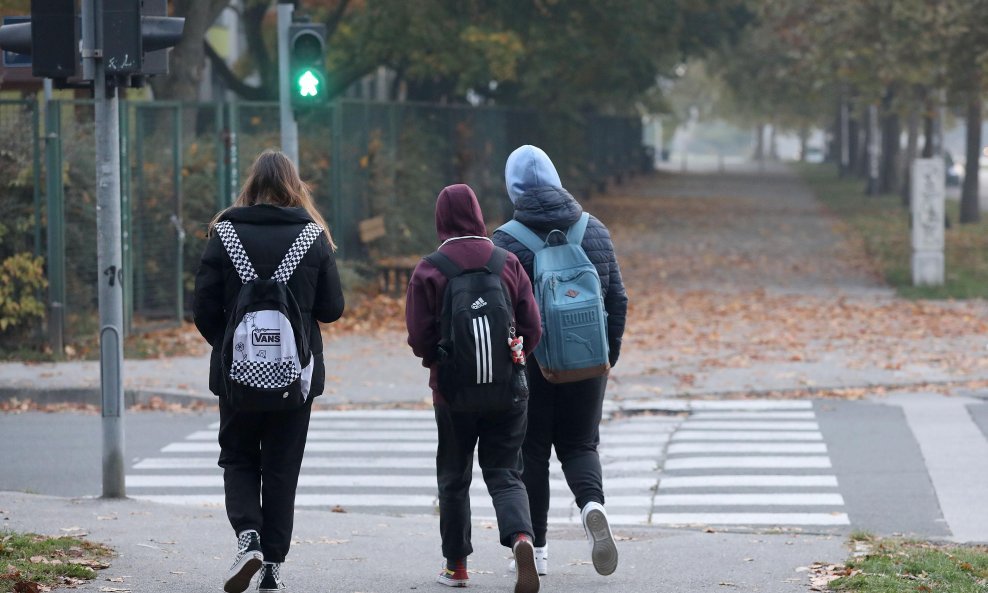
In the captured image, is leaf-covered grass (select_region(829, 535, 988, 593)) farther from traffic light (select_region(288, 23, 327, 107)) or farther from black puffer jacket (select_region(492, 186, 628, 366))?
traffic light (select_region(288, 23, 327, 107))

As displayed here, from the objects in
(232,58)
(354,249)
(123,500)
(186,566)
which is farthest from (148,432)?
(232,58)

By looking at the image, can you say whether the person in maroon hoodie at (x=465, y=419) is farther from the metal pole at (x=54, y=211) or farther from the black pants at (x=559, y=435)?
the metal pole at (x=54, y=211)

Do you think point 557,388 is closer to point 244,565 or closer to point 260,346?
Answer: point 260,346

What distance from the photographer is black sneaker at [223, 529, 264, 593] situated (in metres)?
5.78

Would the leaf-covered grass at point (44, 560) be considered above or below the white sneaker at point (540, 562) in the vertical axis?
above

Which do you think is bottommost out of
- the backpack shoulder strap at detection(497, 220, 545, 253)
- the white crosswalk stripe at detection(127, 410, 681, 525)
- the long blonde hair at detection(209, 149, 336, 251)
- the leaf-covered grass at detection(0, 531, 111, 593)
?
the white crosswalk stripe at detection(127, 410, 681, 525)

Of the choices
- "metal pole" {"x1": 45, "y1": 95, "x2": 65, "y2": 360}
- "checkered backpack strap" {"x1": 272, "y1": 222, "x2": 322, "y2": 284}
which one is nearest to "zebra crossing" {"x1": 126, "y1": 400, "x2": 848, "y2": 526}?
"checkered backpack strap" {"x1": 272, "y1": 222, "x2": 322, "y2": 284}

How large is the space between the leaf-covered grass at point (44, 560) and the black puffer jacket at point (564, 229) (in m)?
2.18

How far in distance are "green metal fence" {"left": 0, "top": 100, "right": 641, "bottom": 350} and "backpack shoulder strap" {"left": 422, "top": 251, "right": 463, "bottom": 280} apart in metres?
9.55

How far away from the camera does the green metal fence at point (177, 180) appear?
49.6 feet

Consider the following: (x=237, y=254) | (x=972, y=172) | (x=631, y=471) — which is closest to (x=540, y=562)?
(x=237, y=254)

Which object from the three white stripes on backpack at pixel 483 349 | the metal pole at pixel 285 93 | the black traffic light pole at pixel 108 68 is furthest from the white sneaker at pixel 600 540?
the metal pole at pixel 285 93

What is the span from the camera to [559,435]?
22.0 feet

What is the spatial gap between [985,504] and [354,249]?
42.4ft
